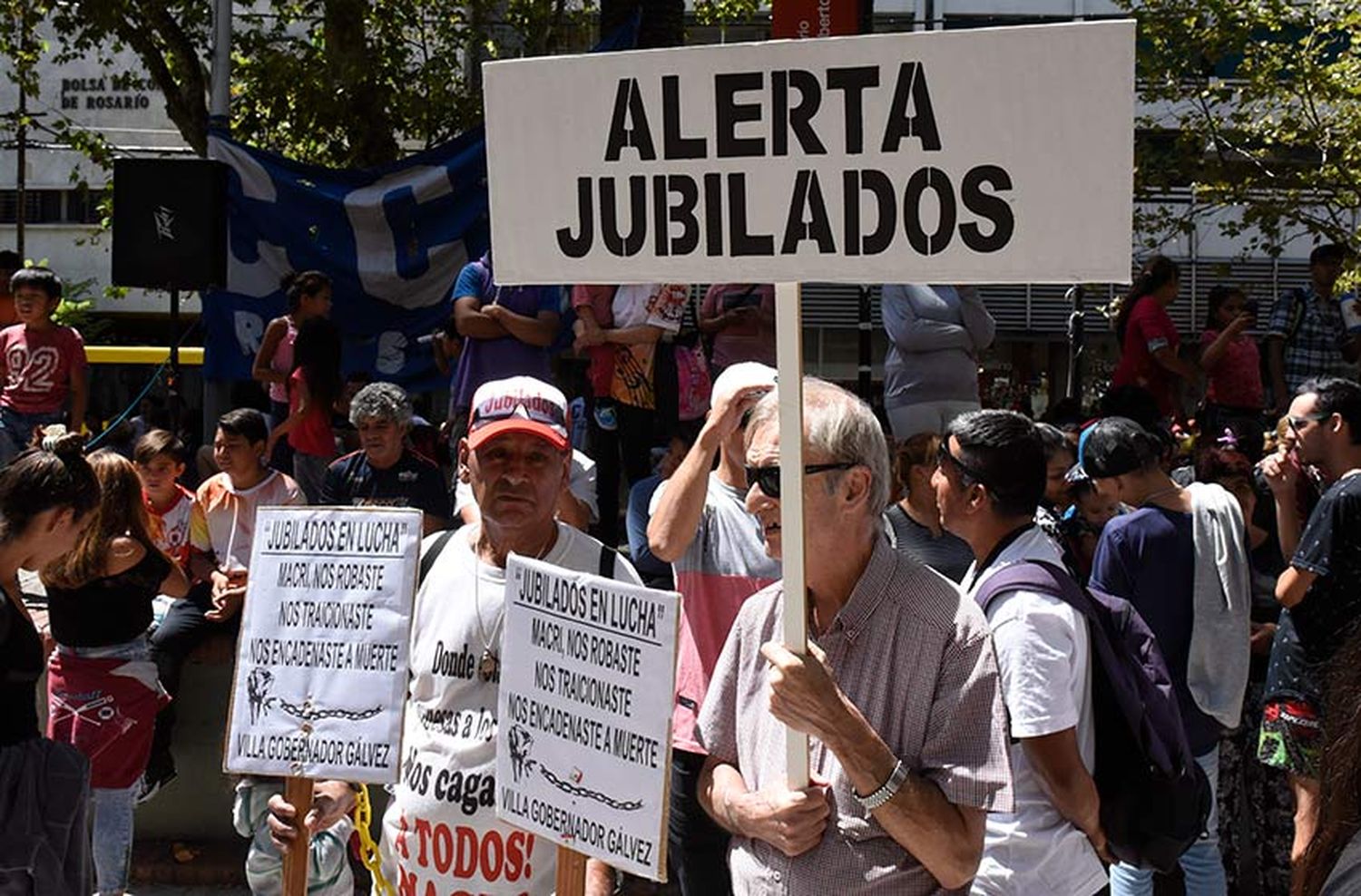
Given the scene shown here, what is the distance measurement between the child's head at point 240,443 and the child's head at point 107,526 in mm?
1311

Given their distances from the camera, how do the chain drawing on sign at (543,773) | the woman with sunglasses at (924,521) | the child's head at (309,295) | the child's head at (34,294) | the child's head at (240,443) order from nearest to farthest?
the chain drawing on sign at (543,773) → the woman with sunglasses at (924,521) → the child's head at (240,443) → the child's head at (309,295) → the child's head at (34,294)

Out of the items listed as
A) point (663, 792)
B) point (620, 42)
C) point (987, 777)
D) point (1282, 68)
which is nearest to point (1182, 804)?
point (987, 777)

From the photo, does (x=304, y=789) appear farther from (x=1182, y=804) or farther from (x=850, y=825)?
(x=1182, y=804)

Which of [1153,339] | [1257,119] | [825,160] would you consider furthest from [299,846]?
[1257,119]

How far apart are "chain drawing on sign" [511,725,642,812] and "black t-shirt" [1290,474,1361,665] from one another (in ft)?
9.24

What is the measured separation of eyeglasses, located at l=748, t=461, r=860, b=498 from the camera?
307cm

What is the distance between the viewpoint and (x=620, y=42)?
1011cm

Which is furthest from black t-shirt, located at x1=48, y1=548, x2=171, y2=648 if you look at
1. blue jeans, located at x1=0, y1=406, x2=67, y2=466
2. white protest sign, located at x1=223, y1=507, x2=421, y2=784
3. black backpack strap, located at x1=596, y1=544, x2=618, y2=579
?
blue jeans, located at x1=0, y1=406, x2=67, y2=466

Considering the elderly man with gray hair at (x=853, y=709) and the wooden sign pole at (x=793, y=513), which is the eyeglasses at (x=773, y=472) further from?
the wooden sign pole at (x=793, y=513)

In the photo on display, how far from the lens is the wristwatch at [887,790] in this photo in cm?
276

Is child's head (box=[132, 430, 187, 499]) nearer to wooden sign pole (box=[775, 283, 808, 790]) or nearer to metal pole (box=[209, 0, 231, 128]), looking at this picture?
metal pole (box=[209, 0, 231, 128])

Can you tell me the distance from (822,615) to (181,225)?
9.12m

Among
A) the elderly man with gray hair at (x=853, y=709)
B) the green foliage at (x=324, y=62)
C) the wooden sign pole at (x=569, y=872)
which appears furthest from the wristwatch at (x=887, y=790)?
the green foliage at (x=324, y=62)

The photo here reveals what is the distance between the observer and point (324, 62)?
14656 mm
